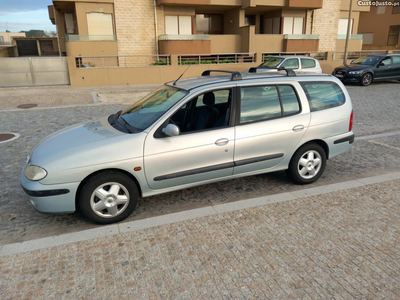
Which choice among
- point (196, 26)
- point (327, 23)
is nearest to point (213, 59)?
point (196, 26)

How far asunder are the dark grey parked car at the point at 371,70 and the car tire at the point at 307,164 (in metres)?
14.3

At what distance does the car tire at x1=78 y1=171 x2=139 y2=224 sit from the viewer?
3674 millimetres

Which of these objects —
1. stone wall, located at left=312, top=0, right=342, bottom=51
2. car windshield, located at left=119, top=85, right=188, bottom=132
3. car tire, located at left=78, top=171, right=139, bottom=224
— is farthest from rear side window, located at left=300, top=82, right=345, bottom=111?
stone wall, located at left=312, top=0, right=342, bottom=51

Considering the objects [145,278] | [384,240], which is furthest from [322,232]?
[145,278]

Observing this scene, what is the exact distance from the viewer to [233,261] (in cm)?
315

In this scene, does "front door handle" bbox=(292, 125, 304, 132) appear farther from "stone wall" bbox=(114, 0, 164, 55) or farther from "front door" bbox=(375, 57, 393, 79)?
"stone wall" bbox=(114, 0, 164, 55)

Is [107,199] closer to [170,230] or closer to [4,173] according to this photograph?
[170,230]

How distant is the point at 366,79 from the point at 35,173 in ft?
57.8

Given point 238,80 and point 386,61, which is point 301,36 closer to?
point 386,61

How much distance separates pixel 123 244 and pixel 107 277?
20.5 inches

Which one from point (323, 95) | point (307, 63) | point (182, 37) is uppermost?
point (182, 37)

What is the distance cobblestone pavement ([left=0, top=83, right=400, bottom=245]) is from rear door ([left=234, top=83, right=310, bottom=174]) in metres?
0.53

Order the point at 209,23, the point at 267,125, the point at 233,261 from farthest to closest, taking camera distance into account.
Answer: the point at 209,23 → the point at 267,125 → the point at 233,261

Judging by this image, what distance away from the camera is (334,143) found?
4988mm
